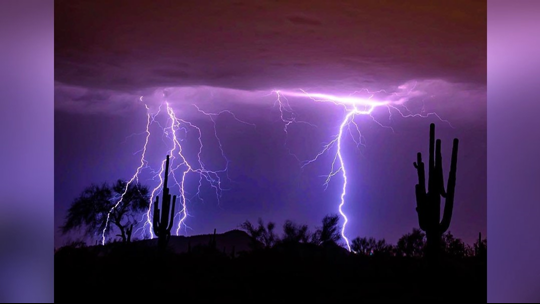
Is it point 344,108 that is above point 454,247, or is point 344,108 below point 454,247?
above

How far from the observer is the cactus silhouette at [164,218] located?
5141mm

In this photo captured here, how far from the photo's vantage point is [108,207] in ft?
17.0

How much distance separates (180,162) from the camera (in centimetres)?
527

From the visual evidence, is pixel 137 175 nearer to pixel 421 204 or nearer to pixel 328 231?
pixel 328 231

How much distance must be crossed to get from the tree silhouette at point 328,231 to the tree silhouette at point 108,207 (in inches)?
66.5

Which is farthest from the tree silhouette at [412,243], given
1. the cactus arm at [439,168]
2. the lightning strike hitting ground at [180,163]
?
the lightning strike hitting ground at [180,163]

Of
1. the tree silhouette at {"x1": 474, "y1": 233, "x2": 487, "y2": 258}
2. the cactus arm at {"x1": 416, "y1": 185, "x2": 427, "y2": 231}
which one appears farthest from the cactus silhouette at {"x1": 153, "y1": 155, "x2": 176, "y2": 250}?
the tree silhouette at {"x1": 474, "y1": 233, "x2": 487, "y2": 258}

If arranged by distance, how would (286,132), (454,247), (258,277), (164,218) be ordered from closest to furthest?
(258,277) < (164,218) < (286,132) < (454,247)

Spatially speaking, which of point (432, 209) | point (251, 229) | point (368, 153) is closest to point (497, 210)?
point (432, 209)

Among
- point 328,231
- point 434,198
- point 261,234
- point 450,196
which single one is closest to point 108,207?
point 261,234

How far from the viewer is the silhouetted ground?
474 centimetres

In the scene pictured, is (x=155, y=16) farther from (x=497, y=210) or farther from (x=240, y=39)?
(x=497, y=210)

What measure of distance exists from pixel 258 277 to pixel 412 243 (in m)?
1.58

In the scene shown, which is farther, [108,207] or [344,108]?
[344,108]
